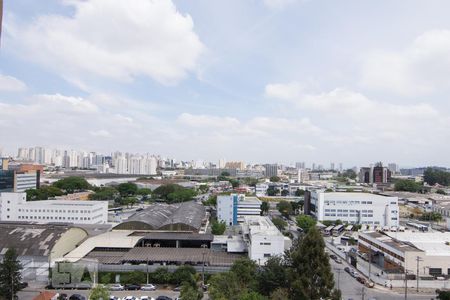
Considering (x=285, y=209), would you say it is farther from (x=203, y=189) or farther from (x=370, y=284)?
(x=203, y=189)

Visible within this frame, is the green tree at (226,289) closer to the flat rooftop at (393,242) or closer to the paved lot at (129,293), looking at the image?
the paved lot at (129,293)

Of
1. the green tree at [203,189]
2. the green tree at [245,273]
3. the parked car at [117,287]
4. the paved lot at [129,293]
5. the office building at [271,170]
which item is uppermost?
→ the office building at [271,170]

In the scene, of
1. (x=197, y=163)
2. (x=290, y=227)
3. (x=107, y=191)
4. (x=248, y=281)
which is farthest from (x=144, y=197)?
(x=197, y=163)

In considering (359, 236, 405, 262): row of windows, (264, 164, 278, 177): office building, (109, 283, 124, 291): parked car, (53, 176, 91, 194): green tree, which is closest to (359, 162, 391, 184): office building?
(53, 176, 91, 194): green tree

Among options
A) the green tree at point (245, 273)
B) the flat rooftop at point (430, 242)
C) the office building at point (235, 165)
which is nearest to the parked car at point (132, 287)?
the green tree at point (245, 273)

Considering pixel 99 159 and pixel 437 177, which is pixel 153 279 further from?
pixel 99 159

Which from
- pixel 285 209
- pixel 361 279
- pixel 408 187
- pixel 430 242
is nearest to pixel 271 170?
pixel 408 187

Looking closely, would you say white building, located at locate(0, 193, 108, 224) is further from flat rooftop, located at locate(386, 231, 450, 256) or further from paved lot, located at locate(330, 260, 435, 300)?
flat rooftop, located at locate(386, 231, 450, 256)
